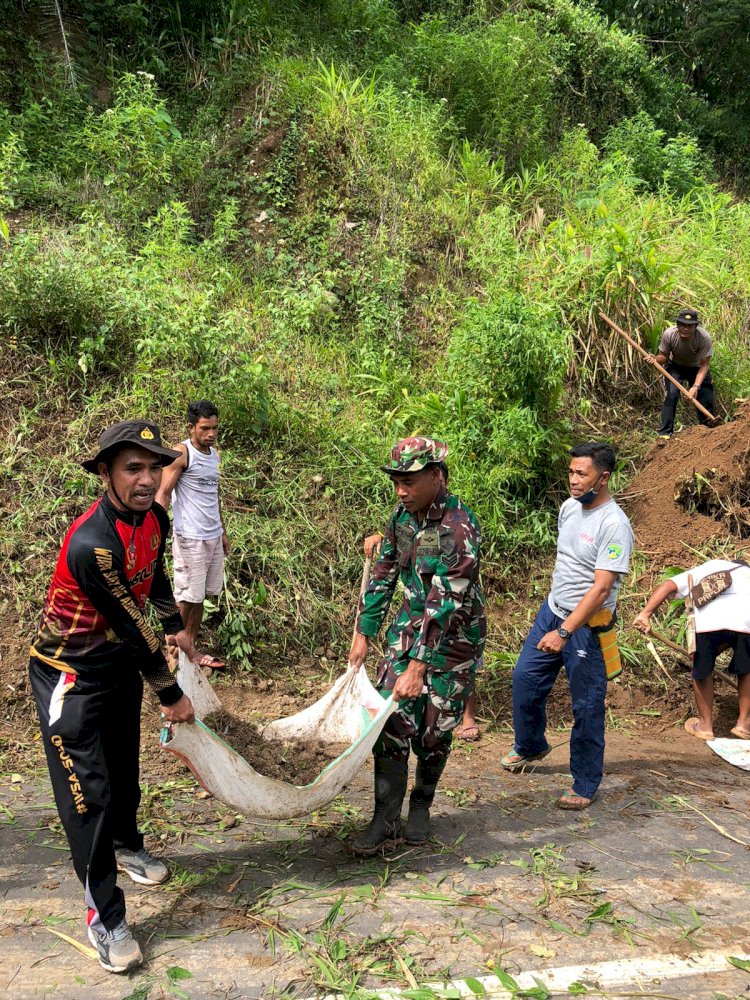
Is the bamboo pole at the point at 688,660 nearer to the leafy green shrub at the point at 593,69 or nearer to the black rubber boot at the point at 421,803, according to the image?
the black rubber boot at the point at 421,803

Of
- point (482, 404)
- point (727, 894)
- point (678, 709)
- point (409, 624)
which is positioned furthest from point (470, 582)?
point (482, 404)

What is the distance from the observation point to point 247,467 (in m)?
6.52

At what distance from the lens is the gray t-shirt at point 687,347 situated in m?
8.11

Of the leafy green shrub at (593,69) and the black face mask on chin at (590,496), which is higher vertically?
the leafy green shrub at (593,69)

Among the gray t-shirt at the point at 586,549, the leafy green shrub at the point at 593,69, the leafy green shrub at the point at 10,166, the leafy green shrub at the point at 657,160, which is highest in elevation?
the leafy green shrub at the point at 593,69

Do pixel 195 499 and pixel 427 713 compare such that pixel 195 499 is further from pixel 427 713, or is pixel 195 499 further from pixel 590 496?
pixel 590 496

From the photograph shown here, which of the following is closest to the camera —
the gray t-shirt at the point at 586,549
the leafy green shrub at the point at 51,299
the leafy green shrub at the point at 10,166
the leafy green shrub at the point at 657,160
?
the gray t-shirt at the point at 586,549

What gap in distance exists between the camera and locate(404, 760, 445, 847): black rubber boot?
12.8 feet

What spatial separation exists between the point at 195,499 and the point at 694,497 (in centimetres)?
429

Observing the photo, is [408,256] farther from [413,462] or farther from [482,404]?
[413,462]

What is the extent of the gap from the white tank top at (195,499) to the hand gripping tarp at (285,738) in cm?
162

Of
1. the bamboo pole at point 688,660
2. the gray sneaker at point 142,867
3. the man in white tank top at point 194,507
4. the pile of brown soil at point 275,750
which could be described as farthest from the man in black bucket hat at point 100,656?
the bamboo pole at point 688,660

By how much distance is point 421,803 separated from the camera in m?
3.94

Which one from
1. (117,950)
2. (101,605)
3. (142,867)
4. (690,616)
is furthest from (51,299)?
(690,616)
